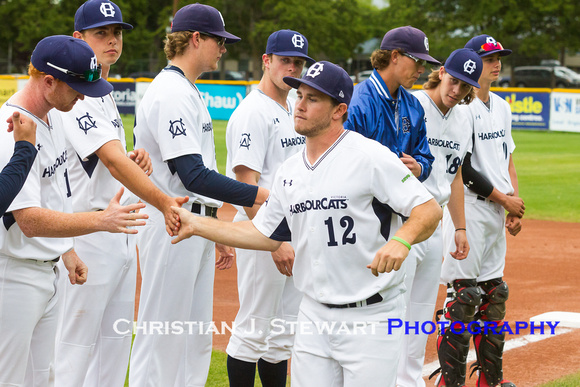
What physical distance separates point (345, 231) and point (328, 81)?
31.7 inches

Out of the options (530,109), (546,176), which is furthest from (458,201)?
(530,109)

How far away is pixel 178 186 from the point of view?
193 inches

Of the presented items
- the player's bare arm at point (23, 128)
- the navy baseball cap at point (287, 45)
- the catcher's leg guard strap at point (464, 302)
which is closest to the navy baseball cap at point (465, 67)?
the navy baseball cap at point (287, 45)

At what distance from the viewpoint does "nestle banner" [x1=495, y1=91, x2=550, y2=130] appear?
28469 millimetres

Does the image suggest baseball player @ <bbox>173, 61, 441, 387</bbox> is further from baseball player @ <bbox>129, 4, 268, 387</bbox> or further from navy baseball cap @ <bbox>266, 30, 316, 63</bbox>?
navy baseball cap @ <bbox>266, 30, 316, 63</bbox>

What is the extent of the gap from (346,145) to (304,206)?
40 cm

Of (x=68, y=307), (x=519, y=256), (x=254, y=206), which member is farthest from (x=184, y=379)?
(x=519, y=256)

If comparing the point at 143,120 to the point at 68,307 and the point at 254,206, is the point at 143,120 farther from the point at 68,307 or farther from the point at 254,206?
the point at 68,307

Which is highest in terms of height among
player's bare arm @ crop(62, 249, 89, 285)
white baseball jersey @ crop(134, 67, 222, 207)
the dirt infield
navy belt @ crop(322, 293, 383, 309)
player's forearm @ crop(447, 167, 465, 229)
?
white baseball jersey @ crop(134, 67, 222, 207)

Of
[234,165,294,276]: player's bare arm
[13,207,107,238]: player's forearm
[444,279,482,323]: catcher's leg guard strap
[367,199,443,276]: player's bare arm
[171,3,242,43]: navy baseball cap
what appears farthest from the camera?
[444,279,482,323]: catcher's leg guard strap

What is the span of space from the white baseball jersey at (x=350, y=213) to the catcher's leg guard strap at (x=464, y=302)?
2263 millimetres

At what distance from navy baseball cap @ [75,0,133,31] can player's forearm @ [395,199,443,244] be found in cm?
242

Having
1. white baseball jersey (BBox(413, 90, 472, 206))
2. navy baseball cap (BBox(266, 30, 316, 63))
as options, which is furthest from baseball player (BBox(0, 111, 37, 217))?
white baseball jersey (BBox(413, 90, 472, 206))

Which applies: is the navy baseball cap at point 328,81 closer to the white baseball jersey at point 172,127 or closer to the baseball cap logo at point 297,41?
the white baseball jersey at point 172,127
